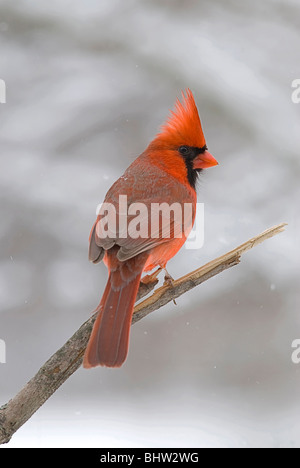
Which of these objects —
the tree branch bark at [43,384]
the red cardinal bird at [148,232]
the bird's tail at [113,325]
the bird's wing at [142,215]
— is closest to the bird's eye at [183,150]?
the red cardinal bird at [148,232]

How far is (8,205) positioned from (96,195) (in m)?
0.53

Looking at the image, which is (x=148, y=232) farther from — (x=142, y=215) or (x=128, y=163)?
(x=128, y=163)

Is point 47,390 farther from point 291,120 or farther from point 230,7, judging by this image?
point 230,7

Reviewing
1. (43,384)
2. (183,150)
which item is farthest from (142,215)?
(43,384)

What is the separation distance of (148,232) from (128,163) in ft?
7.25

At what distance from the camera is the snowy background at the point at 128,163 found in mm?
3779

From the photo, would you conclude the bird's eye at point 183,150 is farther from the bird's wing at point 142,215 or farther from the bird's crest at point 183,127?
the bird's wing at point 142,215

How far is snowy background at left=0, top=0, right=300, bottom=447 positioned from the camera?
3779 mm

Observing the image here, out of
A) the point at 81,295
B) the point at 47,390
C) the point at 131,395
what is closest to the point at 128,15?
the point at 81,295

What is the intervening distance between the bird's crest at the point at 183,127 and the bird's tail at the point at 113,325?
1.82 feet

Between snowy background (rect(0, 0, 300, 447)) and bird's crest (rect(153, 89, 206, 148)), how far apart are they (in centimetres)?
141

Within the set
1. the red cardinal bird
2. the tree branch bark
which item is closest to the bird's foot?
the red cardinal bird

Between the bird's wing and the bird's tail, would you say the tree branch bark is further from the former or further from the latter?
the bird's wing

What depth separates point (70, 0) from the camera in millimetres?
4359
